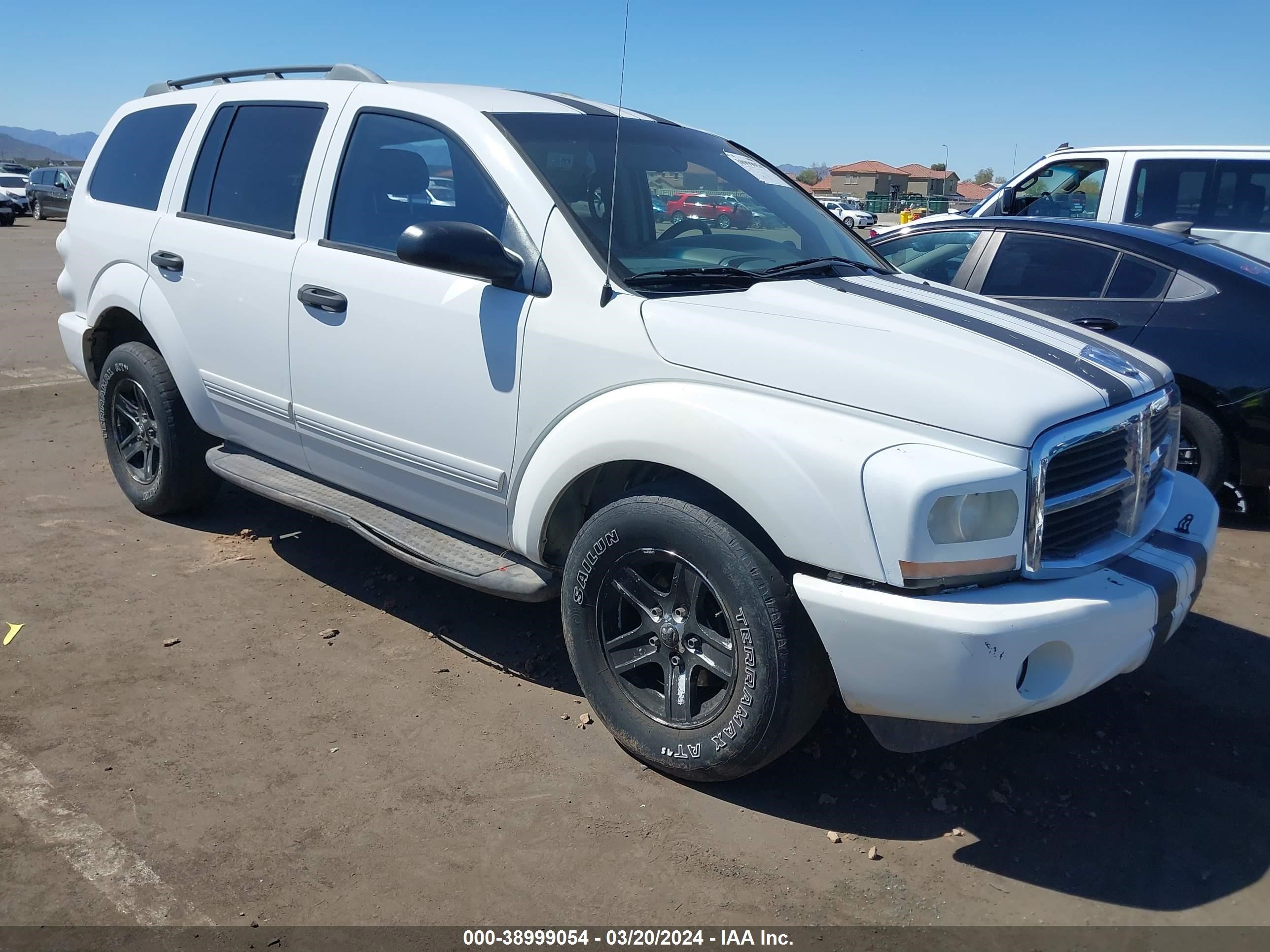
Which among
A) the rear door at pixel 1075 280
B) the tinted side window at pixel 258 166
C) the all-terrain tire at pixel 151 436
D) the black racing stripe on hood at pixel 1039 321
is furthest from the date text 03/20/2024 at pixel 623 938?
the rear door at pixel 1075 280

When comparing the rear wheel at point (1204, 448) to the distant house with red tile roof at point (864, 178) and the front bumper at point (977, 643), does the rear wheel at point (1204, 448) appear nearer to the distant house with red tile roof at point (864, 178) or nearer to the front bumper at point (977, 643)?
the front bumper at point (977, 643)

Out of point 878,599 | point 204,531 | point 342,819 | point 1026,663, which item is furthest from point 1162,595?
point 204,531

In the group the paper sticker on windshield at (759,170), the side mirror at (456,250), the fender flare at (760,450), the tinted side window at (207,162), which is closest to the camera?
the fender flare at (760,450)

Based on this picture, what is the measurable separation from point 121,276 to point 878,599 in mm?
4110

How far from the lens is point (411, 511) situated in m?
4.01

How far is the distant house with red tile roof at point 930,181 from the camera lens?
7606 cm

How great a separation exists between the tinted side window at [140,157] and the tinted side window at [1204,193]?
25.2 feet

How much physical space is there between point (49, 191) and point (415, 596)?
118 ft

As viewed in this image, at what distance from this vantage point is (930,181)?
266 feet

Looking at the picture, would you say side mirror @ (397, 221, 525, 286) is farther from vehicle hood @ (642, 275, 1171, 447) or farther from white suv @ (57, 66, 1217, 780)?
vehicle hood @ (642, 275, 1171, 447)

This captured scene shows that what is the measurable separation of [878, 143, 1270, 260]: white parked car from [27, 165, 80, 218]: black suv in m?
33.6

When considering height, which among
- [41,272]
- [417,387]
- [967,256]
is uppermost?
[967,256]

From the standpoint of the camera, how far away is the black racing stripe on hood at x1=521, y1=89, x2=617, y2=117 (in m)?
4.09

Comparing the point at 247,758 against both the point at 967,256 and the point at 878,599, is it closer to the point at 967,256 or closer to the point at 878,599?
the point at 878,599
